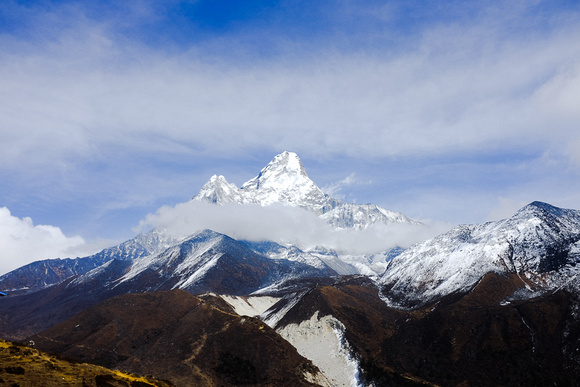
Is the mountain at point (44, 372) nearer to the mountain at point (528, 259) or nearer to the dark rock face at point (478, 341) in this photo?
the dark rock face at point (478, 341)

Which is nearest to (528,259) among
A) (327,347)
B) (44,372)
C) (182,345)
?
(327,347)

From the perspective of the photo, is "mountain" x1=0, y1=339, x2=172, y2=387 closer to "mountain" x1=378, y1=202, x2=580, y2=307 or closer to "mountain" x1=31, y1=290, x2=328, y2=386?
"mountain" x1=31, y1=290, x2=328, y2=386

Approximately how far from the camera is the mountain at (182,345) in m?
117

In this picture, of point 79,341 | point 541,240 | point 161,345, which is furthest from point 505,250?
point 79,341

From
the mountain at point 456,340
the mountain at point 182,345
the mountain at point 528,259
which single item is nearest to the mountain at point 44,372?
the mountain at point 182,345

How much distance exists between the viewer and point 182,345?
13262 centimetres

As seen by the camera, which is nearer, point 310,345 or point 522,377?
point 522,377

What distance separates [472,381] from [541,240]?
103m

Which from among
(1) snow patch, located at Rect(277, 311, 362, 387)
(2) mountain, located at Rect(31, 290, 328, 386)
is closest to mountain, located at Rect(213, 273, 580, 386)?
(1) snow patch, located at Rect(277, 311, 362, 387)

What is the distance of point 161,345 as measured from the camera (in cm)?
13588

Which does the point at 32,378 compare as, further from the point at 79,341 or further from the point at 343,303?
the point at 343,303

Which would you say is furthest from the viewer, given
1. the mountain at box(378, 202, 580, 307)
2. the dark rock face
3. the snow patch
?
the mountain at box(378, 202, 580, 307)

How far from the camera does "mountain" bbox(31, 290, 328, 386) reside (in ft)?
383

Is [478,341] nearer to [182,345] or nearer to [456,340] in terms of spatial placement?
[456,340]
